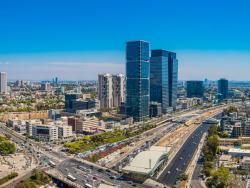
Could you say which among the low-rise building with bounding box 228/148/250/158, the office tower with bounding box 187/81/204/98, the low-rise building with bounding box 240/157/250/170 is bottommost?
the low-rise building with bounding box 240/157/250/170

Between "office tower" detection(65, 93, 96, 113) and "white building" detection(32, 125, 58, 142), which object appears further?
"office tower" detection(65, 93, 96, 113)

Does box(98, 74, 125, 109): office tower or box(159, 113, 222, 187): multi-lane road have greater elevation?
box(98, 74, 125, 109): office tower

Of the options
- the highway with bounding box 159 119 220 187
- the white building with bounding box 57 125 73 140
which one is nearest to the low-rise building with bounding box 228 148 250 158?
the highway with bounding box 159 119 220 187

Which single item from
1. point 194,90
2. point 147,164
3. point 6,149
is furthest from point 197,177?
point 194,90

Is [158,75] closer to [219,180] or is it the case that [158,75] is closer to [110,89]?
[110,89]

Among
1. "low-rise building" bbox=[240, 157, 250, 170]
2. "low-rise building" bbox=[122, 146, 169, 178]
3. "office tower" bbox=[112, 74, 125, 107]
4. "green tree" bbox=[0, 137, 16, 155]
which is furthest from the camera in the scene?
"office tower" bbox=[112, 74, 125, 107]

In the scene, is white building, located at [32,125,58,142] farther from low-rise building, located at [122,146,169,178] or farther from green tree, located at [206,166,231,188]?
green tree, located at [206,166,231,188]
